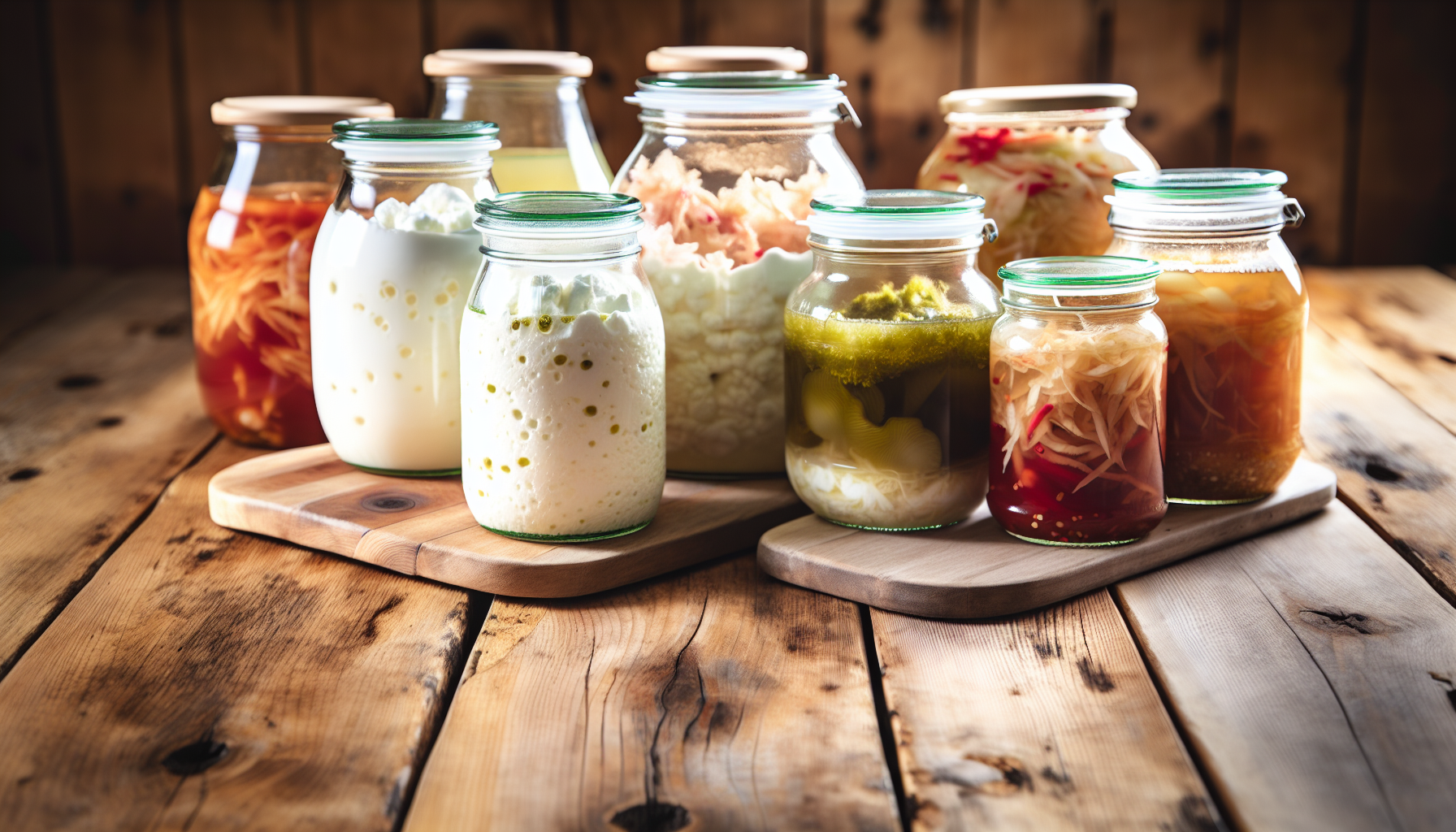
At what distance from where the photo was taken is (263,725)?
0.72 m

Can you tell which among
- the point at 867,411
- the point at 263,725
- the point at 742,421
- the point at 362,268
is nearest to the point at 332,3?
the point at 362,268

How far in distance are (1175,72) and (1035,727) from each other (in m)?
1.68

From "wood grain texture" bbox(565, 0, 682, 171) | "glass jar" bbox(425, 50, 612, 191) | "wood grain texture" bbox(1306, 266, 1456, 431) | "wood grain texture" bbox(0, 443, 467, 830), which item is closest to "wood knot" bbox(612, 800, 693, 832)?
"wood grain texture" bbox(0, 443, 467, 830)

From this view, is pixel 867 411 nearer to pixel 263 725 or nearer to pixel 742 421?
pixel 742 421

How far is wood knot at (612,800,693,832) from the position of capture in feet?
2.06

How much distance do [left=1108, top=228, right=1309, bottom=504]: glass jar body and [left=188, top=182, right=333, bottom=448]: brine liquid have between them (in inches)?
27.5

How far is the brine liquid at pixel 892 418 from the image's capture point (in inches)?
36.8

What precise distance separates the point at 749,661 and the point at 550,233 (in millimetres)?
320

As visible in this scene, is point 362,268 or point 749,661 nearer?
point 749,661

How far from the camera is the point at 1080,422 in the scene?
893 millimetres

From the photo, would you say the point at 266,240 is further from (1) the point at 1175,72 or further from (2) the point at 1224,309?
(1) the point at 1175,72

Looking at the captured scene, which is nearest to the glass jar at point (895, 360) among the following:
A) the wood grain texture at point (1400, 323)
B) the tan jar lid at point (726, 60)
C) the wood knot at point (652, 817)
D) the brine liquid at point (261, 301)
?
the tan jar lid at point (726, 60)

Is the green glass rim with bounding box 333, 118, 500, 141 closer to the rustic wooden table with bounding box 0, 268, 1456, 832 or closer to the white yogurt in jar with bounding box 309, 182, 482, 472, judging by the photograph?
the white yogurt in jar with bounding box 309, 182, 482, 472

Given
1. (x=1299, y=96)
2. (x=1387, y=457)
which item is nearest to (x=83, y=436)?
(x=1387, y=457)
